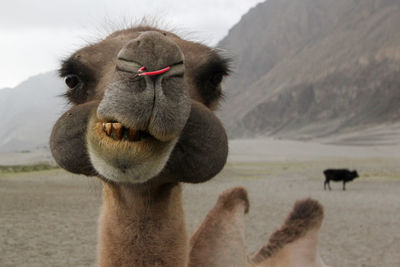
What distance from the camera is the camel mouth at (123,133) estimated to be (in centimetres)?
182

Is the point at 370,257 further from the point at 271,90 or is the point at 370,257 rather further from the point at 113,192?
the point at 271,90

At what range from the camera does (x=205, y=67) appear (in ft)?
8.50

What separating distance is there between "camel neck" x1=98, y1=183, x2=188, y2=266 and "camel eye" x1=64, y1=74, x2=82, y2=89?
0.61 meters

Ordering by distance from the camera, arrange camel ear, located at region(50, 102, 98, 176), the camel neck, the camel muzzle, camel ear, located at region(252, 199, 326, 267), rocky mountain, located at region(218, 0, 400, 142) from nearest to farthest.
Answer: the camel muzzle → camel ear, located at region(50, 102, 98, 176) → the camel neck → camel ear, located at region(252, 199, 326, 267) → rocky mountain, located at region(218, 0, 400, 142)

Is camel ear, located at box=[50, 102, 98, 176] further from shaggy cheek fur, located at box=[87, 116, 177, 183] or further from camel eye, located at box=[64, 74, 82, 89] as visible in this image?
camel eye, located at box=[64, 74, 82, 89]

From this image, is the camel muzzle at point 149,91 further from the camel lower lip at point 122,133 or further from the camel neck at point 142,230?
the camel neck at point 142,230

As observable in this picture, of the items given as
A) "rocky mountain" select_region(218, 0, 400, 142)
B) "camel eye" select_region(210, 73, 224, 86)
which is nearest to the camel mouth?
"camel eye" select_region(210, 73, 224, 86)

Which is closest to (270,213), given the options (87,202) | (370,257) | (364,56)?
(370,257)

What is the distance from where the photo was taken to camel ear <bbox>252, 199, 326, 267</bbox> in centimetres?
452

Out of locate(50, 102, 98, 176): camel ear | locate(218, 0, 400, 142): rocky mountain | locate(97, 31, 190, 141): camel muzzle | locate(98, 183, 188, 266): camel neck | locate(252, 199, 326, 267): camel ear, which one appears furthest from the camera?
locate(218, 0, 400, 142): rocky mountain

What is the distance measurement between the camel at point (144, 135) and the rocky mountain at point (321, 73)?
83.1m

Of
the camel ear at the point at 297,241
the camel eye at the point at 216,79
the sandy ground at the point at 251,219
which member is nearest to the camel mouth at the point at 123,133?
the camel eye at the point at 216,79

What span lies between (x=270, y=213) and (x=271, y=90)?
98.3 m

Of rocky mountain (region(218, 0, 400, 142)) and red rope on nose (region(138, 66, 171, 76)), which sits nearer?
red rope on nose (region(138, 66, 171, 76))
